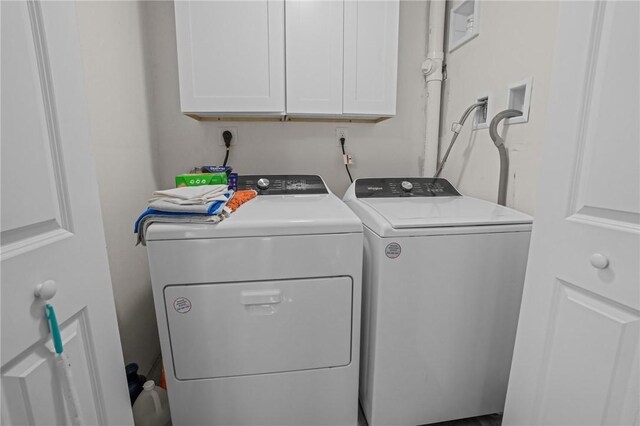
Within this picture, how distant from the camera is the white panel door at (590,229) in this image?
2.03ft

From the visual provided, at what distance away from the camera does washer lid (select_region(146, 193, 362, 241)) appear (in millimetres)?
1035

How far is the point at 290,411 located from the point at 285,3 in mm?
1870

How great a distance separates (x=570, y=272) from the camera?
74 cm

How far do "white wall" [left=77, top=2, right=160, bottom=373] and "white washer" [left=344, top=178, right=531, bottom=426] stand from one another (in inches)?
43.8

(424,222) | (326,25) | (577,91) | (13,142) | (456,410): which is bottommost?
(456,410)

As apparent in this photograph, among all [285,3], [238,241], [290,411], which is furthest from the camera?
[285,3]

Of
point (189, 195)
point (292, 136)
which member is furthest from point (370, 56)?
point (189, 195)

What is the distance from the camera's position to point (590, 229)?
27.0 inches

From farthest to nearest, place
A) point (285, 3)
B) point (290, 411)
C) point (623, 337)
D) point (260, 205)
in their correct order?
point (285, 3)
point (260, 205)
point (290, 411)
point (623, 337)

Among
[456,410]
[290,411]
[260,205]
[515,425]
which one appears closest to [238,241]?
[260,205]

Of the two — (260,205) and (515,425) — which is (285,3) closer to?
(260,205)

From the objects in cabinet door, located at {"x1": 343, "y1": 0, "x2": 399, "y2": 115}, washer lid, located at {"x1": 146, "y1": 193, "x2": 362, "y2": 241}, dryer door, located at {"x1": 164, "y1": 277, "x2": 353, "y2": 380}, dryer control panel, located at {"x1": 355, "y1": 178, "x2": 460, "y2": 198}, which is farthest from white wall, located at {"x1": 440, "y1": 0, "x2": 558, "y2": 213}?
dryer door, located at {"x1": 164, "y1": 277, "x2": 353, "y2": 380}

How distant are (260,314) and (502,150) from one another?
129cm

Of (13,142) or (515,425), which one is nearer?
(13,142)
